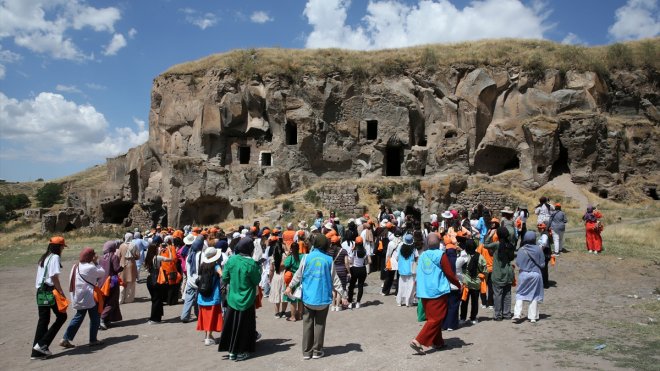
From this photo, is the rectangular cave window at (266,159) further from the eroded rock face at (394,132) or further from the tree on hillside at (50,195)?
the tree on hillside at (50,195)

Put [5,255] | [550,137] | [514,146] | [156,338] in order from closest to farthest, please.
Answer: [156,338] < [5,255] < [550,137] < [514,146]

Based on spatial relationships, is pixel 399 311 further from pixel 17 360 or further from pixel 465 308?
pixel 17 360

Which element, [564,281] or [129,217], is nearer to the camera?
[564,281]

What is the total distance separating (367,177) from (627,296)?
68.5 ft

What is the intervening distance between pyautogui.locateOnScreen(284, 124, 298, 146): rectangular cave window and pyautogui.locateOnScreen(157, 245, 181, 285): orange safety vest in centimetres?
2216

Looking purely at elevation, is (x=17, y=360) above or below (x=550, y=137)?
below

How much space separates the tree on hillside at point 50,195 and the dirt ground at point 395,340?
173ft

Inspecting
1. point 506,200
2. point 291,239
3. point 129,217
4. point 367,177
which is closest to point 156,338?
point 291,239

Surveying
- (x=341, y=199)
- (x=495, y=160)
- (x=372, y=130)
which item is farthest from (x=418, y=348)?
(x=495, y=160)

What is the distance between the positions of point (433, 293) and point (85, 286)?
5353 mm

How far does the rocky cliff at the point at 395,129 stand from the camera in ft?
92.5

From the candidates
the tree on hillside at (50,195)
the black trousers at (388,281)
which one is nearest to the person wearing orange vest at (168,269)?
the black trousers at (388,281)

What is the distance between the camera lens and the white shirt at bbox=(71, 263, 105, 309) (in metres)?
7.45

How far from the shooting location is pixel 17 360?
735 cm
